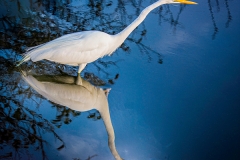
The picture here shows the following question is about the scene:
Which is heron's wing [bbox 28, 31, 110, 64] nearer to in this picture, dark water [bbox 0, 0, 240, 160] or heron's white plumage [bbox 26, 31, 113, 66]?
heron's white plumage [bbox 26, 31, 113, 66]

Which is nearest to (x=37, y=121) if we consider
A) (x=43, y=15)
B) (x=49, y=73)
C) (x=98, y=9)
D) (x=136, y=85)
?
(x=49, y=73)

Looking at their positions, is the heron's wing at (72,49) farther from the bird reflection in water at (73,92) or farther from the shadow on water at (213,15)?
the shadow on water at (213,15)

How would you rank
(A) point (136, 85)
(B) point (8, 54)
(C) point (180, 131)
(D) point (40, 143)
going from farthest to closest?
(B) point (8, 54), (A) point (136, 85), (C) point (180, 131), (D) point (40, 143)

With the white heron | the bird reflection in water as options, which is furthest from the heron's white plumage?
the bird reflection in water

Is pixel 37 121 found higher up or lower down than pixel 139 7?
lower down

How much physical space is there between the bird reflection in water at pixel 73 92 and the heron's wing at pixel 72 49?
139mm

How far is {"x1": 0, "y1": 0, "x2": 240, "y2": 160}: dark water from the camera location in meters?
1.65

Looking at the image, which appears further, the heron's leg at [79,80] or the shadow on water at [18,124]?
the heron's leg at [79,80]

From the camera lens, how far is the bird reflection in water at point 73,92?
74.9 inches

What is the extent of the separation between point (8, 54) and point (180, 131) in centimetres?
133

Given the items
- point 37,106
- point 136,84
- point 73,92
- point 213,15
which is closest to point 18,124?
point 37,106

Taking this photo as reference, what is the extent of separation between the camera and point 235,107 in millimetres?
1913

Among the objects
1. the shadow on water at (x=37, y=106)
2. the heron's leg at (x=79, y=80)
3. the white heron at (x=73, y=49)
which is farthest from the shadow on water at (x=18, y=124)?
the heron's leg at (x=79, y=80)

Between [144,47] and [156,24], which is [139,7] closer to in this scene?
[156,24]
